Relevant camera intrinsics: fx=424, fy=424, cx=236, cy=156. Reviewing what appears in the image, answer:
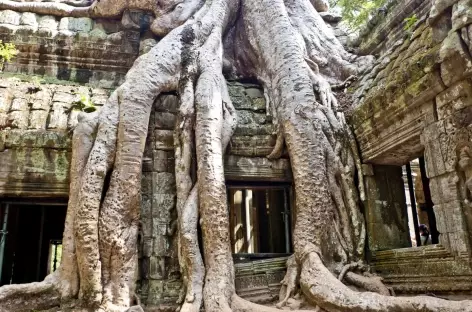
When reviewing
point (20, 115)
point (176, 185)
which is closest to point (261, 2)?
point (176, 185)

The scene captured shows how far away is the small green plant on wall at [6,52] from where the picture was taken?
14.5ft

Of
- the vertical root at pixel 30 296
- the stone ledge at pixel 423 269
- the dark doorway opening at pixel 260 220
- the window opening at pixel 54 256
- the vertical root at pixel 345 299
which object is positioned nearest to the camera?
the vertical root at pixel 345 299

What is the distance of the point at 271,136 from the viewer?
4.25m

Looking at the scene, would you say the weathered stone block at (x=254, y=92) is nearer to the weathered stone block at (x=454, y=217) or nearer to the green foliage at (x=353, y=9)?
the weathered stone block at (x=454, y=217)

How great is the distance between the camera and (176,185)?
378cm

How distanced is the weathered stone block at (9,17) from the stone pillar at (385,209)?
4192 millimetres

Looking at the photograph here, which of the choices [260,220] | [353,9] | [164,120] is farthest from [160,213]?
[353,9]

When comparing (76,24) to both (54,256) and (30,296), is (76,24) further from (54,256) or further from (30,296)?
(54,256)

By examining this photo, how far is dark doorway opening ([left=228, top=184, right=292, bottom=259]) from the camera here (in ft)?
14.3

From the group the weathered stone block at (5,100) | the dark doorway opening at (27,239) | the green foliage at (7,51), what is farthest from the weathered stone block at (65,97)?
the dark doorway opening at (27,239)

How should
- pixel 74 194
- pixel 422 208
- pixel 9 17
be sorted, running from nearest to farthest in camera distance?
1. pixel 74 194
2. pixel 9 17
3. pixel 422 208

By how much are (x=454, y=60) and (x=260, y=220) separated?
16.5 ft

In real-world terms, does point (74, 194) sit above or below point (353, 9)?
below

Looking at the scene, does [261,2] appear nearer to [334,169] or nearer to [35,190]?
[334,169]
